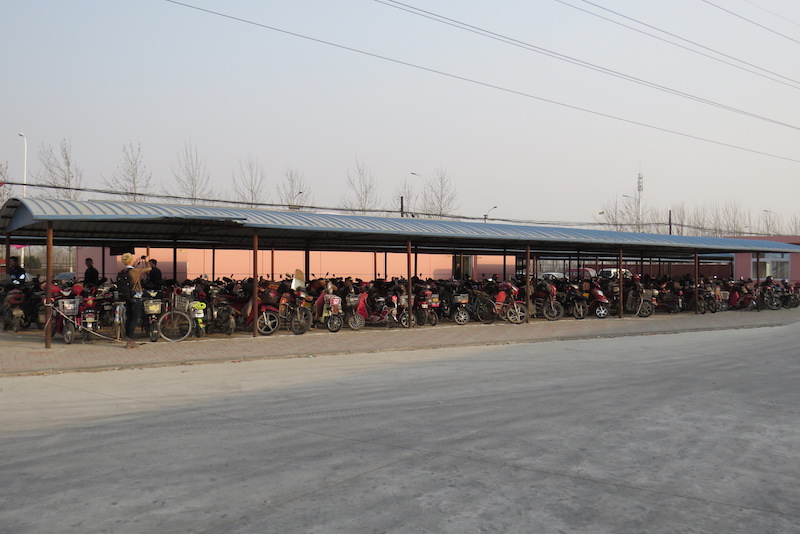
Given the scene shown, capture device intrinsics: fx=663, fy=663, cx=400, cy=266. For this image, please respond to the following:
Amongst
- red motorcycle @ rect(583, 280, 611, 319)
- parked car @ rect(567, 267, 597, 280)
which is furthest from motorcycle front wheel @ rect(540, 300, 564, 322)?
parked car @ rect(567, 267, 597, 280)

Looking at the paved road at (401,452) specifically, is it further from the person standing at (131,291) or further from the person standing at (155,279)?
the person standing at (155,279)

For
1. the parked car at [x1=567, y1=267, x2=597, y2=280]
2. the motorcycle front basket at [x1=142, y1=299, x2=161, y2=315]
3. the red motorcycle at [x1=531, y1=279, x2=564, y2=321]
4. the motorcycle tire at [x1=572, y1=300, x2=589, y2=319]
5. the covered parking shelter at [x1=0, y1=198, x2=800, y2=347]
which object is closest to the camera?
the covered parking shelter at [x1=0, y1=198, x2=800, y2=347]

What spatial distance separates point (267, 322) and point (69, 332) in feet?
13.6

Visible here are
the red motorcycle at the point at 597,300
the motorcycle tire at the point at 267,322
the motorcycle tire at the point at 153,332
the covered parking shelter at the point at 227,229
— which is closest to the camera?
the covered parking shelter at the point at 227,229

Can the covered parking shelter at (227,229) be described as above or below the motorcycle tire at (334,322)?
above

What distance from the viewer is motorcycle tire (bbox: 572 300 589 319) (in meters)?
21.2

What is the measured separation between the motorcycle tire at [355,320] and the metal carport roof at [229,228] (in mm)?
2139

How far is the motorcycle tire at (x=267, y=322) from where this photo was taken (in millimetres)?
15346

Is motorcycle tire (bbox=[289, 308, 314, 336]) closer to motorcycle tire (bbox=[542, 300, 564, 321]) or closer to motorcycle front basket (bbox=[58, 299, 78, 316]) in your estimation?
motorcycle front basket (bbox=[58, 299, 78, 316])

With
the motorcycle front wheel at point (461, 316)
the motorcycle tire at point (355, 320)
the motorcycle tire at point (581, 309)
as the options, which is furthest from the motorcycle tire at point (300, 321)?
the motorcycle tire at point (581, 309)

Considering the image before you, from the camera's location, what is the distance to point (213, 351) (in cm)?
1261

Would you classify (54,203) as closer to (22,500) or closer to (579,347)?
(22,500)

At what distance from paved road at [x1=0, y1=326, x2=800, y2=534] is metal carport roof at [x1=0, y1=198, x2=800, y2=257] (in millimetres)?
4369

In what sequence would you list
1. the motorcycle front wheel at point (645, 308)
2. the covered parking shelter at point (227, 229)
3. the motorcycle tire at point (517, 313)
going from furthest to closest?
the motorcycle front wheel at point (645, 308)
the motorcycle tire at point (517, 313)
the covered parking shelter at point (227, 229)
